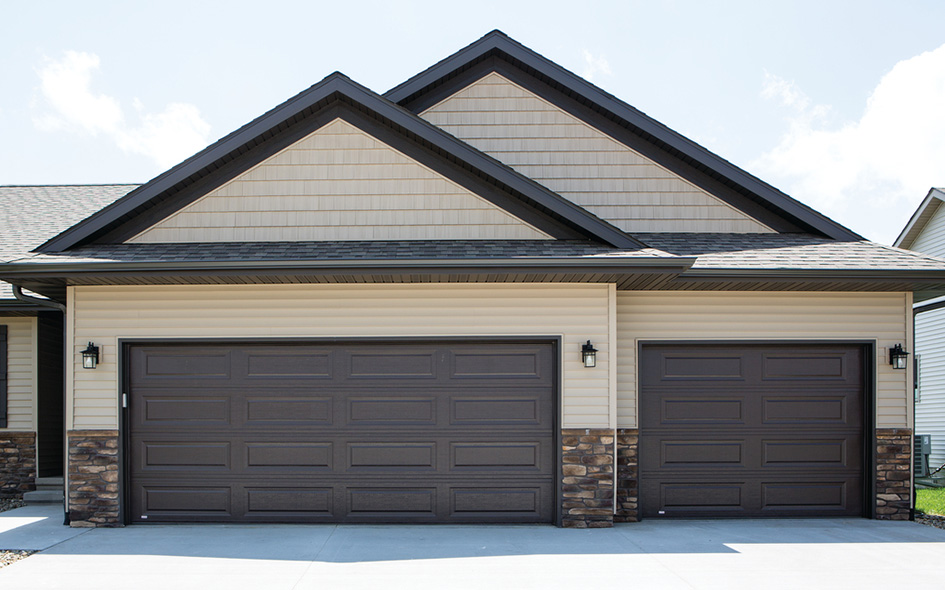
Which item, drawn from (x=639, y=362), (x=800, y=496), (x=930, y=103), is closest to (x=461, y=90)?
(x=639, y=362)

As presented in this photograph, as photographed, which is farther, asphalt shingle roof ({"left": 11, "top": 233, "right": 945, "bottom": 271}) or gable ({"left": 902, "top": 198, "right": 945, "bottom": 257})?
gable ({"left": 902, "top": 198, "right": 945, "bottom": 257})

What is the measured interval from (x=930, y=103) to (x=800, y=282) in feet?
76.5

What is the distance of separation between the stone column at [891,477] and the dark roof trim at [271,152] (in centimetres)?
413

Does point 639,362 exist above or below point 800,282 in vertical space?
below

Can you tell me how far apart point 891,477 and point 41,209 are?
44.4ft

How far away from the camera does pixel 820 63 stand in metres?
14.2

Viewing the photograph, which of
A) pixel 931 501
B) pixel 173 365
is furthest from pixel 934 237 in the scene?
pixel 173 365

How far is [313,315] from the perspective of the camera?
25.5 feet

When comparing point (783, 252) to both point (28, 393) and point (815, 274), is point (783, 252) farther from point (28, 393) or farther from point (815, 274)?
point (28, 393)

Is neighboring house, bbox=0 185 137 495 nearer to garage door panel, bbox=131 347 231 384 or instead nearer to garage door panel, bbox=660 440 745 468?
garage door panel, bbox=131 347 231 384

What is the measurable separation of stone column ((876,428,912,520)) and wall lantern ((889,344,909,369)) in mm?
770

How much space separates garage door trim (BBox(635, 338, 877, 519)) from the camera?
8289 mm

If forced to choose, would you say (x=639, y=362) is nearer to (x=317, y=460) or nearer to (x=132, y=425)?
(x=317, y=460)

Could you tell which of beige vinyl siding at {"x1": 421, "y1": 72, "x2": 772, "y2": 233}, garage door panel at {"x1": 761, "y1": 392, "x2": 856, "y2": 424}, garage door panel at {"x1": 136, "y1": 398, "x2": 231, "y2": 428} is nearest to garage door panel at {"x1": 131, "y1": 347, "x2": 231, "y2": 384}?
garage door panel at {"x1": 136, "y1": 398, "x2": 231, "y2": 428}
